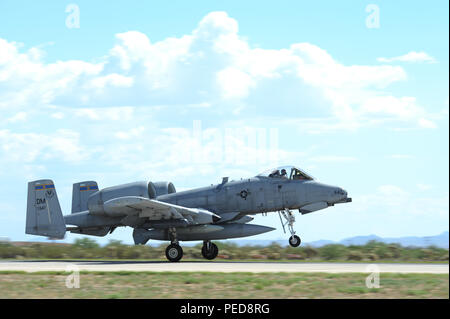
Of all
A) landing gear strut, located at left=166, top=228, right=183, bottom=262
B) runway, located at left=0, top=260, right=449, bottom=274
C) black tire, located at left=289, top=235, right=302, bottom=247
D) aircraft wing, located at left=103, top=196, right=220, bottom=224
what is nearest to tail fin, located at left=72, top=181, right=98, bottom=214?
aircraft wing, located at left=103, top=196, right=220, bottom=224

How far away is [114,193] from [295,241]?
7643 millimetres

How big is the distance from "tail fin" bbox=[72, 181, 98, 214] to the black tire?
30.0 feet

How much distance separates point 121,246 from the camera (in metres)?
30.2

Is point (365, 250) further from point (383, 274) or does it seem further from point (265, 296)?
point (265, 296)

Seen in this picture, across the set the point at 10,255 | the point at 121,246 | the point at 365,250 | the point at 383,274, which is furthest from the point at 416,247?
the point at 10,255

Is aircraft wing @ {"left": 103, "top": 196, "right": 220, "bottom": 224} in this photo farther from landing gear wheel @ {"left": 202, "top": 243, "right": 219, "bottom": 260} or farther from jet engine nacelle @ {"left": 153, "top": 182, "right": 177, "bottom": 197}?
jet engine nacelle @ {"left": 153, "top": 182, "right": 177, "bottom": 197}

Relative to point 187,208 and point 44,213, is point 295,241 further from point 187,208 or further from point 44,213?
point 44,213

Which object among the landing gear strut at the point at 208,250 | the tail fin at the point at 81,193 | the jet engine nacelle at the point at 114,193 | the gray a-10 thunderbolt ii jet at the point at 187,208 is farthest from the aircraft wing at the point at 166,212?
the tail fin at the point at 81,193

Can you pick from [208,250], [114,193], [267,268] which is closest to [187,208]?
[208,250]

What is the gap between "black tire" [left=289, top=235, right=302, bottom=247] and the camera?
2372cm

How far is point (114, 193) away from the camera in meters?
25.1

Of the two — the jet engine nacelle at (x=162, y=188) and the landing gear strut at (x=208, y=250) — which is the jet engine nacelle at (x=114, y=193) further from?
the landing gear strut at (x=208, y=250)

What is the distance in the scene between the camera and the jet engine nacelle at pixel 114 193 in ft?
82.3
